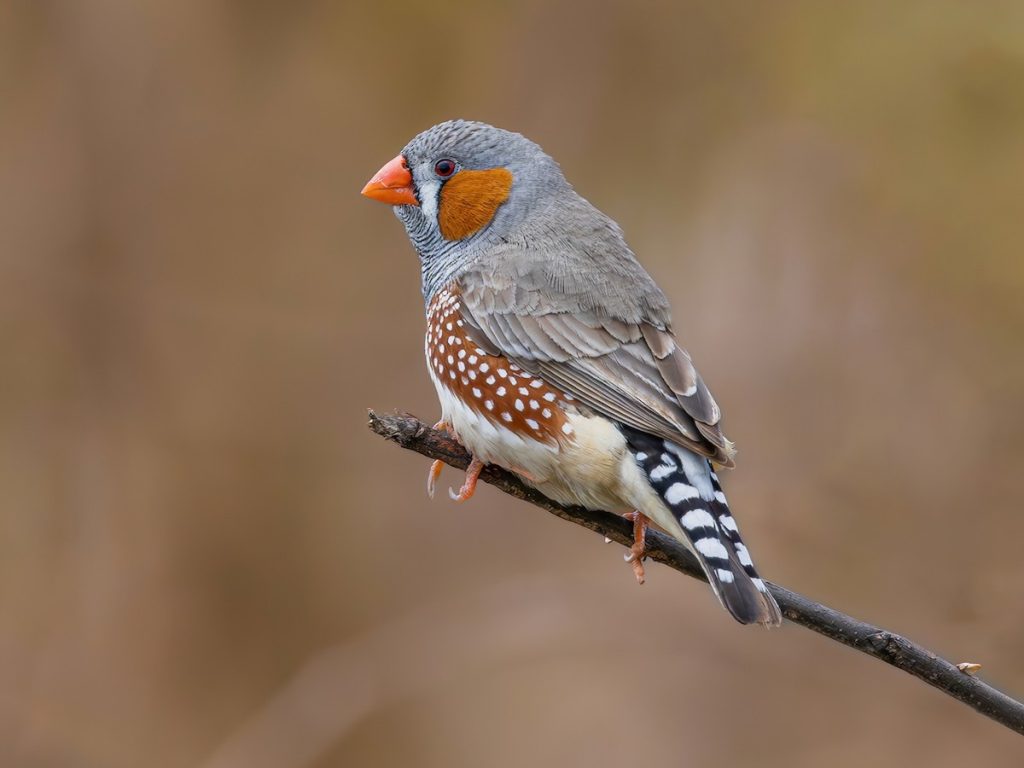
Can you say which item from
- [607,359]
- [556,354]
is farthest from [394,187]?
[607,359]

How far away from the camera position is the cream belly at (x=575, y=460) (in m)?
3.37

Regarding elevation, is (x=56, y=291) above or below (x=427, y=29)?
below

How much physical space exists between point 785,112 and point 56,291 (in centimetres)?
411

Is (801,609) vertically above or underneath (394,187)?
underneath

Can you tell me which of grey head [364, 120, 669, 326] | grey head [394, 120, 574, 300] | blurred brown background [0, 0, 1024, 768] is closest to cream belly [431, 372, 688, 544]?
grey head [364, 120, 669, 326]

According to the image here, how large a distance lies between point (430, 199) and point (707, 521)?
1.72m

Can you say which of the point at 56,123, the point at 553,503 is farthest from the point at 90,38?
the point at 553,503

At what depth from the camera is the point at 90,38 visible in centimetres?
634

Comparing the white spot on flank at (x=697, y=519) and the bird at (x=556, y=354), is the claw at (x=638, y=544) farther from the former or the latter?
the white spot on flank at (x=697, y=519)

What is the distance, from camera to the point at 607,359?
362 centimetres

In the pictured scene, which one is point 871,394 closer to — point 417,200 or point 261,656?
point 417,200

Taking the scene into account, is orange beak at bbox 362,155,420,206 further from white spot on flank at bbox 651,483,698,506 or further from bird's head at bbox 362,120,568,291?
white spot on flank at bbox 651,483,698,506

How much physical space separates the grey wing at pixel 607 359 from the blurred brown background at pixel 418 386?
7.85 ft

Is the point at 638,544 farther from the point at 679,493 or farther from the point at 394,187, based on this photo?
the point at 394,187
